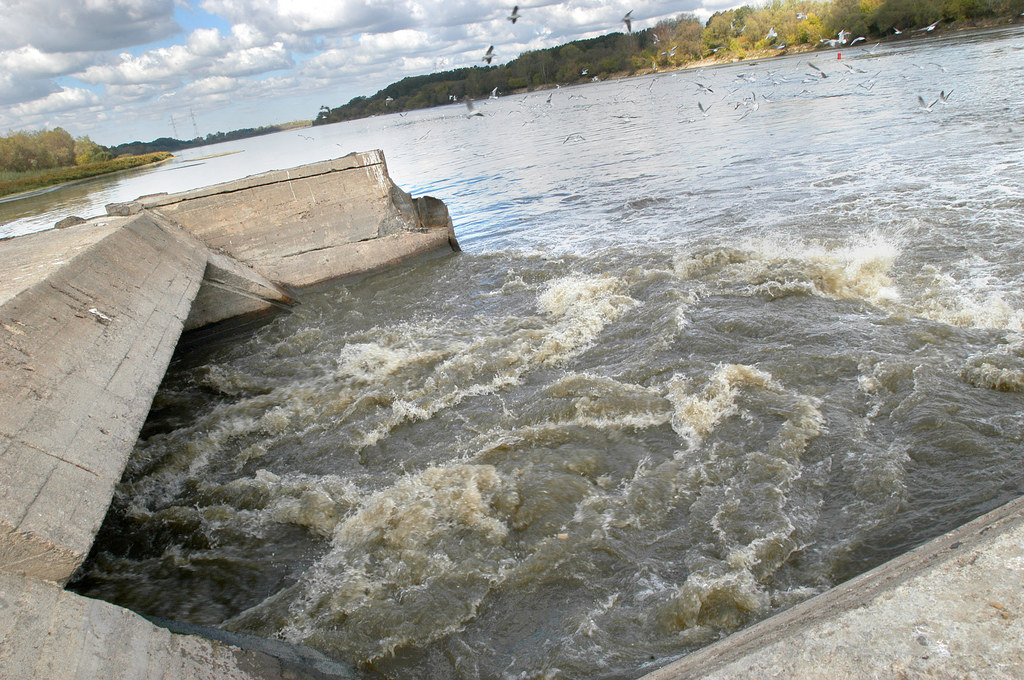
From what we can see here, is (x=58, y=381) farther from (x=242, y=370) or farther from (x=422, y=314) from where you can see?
(x=422, y=314)

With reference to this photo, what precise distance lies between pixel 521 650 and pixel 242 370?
607 centimetres

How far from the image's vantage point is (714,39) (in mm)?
65062

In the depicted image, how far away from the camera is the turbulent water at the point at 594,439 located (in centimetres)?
325

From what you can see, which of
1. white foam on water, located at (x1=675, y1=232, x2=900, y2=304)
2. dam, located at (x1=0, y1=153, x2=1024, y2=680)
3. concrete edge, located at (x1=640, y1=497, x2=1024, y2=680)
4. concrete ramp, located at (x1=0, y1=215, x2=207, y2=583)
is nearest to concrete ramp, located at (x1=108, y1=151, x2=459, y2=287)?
dam, located at (x1=0, y1=153, x2=1024, y2=680)

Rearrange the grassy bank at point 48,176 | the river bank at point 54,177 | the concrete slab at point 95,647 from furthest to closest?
1. the grassy bank at point 48,176
2. the river bank at point 54,177
3. the concrete slab at point 95,647

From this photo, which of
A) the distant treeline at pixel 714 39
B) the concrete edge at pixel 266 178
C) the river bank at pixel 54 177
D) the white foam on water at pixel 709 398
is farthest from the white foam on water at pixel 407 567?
the river bank at pixel 54 177

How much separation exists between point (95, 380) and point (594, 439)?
3550 mm

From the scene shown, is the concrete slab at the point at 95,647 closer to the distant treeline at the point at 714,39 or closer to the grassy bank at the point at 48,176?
the distant treeline at the point at 714,39

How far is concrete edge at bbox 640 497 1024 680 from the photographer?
75.0 inches

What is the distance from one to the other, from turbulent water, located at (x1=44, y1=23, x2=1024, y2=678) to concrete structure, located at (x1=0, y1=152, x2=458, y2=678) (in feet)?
2.99

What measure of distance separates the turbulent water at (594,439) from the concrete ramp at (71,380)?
42.3 inches

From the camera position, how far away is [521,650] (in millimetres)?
2992

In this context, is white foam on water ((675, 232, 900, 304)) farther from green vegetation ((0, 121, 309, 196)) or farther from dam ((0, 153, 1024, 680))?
green vegetation ((0, 121, 309, 196))

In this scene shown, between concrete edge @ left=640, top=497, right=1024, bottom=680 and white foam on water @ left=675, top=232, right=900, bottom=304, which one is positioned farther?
white foam on water @ left=675, top=232, right=900, bottom=304
